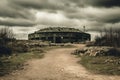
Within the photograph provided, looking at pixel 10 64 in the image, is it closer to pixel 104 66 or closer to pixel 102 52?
pixel 104 66

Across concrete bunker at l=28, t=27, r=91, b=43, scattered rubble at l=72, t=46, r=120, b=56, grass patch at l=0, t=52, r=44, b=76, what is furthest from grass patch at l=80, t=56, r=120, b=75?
concrete bunker at l=28, t=27, r=91, b=43

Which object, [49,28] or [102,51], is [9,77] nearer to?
[102,51]

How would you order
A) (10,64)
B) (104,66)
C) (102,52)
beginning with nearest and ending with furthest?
(104,66), (10,64), (102,52)

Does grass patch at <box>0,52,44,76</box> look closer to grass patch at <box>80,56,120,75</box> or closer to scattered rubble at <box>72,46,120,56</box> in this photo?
grass patch at <box>80,56,120,75</box>

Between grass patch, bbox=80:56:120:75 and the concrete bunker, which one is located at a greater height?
the concrete bunker

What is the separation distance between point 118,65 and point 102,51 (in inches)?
263

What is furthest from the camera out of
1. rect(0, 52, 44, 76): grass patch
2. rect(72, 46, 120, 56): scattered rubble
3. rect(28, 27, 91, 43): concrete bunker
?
rect(28, 27, 91, 43): concrete bunker

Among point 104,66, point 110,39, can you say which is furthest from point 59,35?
point 104,66

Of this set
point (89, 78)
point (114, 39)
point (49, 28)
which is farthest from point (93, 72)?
point (49, 28)

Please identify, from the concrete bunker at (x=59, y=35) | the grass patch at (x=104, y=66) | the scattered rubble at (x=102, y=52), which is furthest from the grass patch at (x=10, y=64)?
the concrete bunker at (x=59, y=35)

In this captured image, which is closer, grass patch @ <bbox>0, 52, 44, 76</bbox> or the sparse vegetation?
grass patch @ <bbox>0, 52, 44, 76</bbox>

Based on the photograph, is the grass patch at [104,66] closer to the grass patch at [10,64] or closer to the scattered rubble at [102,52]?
the scattered rubble at [102,52]

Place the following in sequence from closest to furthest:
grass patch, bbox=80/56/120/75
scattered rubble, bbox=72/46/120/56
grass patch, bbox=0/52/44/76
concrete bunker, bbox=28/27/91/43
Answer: grass patch, bbox=80/56/120/75 → grass patch, bbox=0/52/44/76 → scattered rubble, bbox=72/46/120/56 → concrete bunker, bbox=28/27/91/43

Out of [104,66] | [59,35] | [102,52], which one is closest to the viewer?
[104,66]
